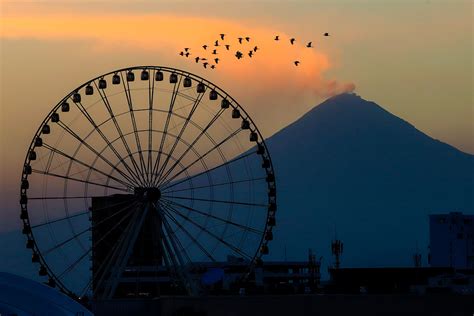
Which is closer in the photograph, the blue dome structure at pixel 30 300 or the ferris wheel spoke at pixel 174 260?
the blue dome structure at pixel 30 300

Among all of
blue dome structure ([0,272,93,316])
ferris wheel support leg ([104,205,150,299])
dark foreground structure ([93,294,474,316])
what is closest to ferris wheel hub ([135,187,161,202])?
ferris wheel support leg ([104,205,150,299])

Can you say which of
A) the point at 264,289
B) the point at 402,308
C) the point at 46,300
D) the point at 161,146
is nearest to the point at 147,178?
the point at 161,146

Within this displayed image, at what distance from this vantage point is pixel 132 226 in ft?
387

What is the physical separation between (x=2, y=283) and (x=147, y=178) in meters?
25.4

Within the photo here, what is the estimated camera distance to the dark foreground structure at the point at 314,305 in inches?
4368

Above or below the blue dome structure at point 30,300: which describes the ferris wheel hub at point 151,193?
above

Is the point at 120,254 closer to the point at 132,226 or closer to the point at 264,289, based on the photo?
the point at 132,226

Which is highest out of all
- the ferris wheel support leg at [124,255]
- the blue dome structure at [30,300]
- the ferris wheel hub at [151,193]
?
the ferris wheel hub at [151,193]

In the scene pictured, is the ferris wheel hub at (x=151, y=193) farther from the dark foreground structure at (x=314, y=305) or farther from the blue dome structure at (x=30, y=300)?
the blue dome structure at (x=30, y=300)

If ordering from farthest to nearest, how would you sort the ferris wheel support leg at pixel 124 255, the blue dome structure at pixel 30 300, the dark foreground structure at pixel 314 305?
the ferris wheel support leg at pixel 124 255 → the dark foreground structure at pixel 314 305 → the blue dome structure at pixel 30 300

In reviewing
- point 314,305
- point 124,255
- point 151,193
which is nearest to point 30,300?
point 151,193

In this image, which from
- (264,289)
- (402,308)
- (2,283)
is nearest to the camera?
(2,283)

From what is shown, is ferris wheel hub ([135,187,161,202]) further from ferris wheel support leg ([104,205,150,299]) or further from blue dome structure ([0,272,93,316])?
blue dome structure ([0,272,93,316])

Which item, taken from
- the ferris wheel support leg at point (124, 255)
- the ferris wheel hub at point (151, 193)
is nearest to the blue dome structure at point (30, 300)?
the ferris wheel hub at point (151, 193)
